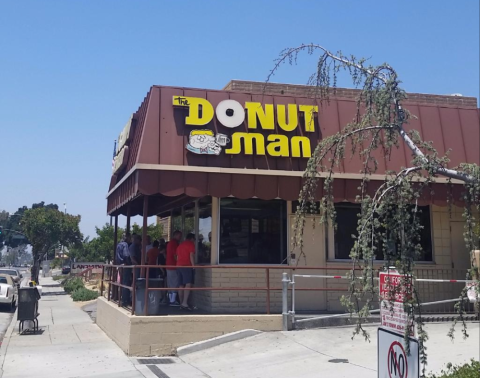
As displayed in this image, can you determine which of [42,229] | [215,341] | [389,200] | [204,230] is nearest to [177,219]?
[204,230]

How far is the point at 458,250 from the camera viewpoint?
13156 millimetres

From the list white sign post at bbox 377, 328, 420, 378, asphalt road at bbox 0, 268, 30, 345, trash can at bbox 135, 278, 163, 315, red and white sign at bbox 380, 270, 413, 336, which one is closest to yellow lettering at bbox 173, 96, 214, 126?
trash can at bbox 135, 278, 163, 315

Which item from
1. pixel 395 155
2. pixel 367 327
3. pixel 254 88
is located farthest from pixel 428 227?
pixel 254 88

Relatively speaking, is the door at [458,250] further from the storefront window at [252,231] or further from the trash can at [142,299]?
the trash can at [142,299]

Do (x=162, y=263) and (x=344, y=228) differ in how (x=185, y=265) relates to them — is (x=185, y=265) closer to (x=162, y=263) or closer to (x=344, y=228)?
(x=162, y=263)

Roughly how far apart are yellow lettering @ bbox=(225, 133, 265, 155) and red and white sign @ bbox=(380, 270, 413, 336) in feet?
22.4

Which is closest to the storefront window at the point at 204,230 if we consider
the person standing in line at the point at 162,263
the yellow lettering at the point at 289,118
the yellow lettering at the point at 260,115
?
the person standing in line at the point at 162,263

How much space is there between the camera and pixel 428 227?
13.2 m

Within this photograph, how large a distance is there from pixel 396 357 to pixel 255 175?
6.97m

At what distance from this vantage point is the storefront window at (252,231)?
1223 cm

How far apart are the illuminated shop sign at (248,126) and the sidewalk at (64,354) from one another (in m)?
4.49

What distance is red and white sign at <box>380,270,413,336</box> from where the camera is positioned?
4461 mm

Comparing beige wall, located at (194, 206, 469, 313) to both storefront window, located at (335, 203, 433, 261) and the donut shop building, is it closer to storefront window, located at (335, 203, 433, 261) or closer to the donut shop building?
the donut shop building

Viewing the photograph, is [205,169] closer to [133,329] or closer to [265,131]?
[265,131]
